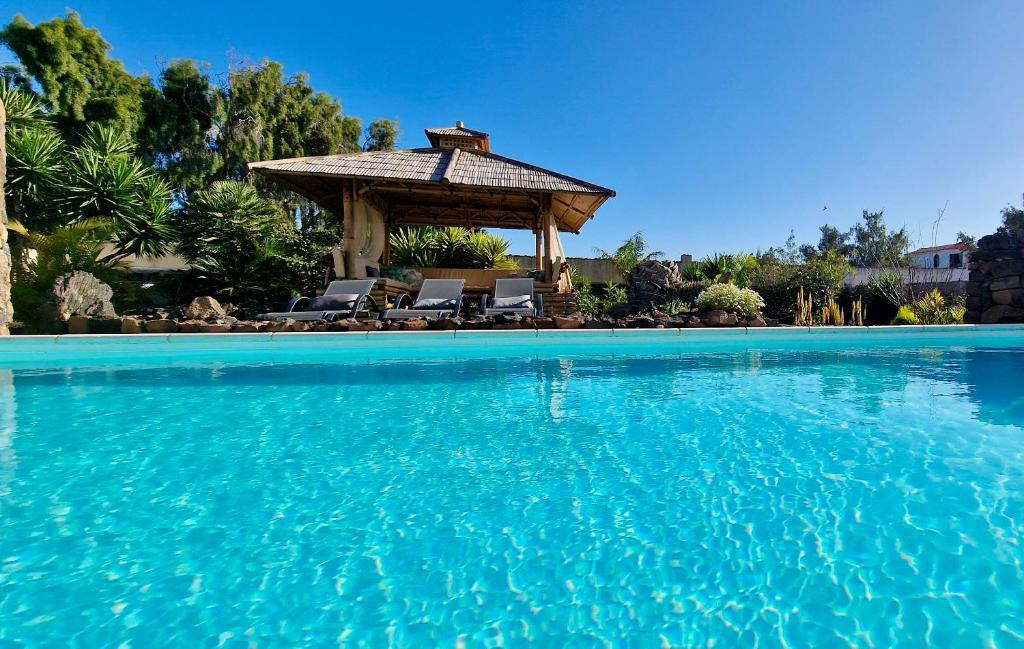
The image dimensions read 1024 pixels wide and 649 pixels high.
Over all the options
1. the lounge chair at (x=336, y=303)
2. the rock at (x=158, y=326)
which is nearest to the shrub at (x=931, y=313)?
the lounge chair at (x=336, y=303)

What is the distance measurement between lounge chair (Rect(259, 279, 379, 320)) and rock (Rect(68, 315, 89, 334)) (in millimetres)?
2361

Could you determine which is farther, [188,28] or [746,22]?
[188,28]

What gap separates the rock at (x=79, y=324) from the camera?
277 inches

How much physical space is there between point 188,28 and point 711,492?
74.0ft

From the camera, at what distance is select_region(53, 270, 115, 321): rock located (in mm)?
7207

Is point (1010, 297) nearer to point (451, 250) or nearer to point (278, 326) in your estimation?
point (451, 250)

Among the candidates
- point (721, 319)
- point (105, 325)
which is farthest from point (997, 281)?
point (105, 325)

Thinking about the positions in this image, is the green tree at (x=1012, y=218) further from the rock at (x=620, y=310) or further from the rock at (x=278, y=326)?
Answer: the rock at (x=278, y=326)

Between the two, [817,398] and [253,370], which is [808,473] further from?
[253,370]

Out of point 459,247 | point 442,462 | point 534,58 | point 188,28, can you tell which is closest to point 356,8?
point 534,58

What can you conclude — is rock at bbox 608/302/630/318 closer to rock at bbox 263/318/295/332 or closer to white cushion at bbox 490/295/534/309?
white cushion at bbox 490/295/534/309

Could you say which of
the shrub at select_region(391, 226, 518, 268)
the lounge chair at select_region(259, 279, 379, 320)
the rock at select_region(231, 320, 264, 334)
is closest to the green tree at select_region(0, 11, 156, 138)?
the shrub at select_region(391, 226, 518, 268)

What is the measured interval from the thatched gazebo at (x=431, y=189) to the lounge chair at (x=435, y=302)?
1.81 m

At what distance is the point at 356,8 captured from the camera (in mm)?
12320
